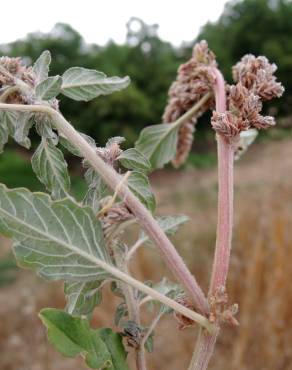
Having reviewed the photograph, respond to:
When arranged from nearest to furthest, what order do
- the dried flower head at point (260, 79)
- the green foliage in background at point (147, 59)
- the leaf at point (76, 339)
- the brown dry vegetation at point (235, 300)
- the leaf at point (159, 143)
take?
the leaf at point (76, 339)
the dried flower head at point (260, 79)
the leaf at point (159, 143)
the brown dry vegetation at point (235, 300)
the green foliage in background at point (147, 59)

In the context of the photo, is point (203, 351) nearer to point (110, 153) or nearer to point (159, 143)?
point (110, 153)

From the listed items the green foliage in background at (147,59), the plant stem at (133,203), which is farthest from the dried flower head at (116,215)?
the green foliage in background at (147,59)

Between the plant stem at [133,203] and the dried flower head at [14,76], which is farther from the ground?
the dried flower head at [14,76]

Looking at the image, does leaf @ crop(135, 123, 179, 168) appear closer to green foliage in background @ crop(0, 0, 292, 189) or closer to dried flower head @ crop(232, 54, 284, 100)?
dried flower head @ crop(232, 54, 284, 100)

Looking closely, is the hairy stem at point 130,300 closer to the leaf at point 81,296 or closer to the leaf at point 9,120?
the leaf at point 81,296

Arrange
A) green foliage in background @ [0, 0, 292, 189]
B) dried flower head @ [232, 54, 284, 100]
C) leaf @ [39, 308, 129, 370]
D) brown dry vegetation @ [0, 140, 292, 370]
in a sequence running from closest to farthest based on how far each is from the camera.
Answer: leaf @ [39, 308, 129, 370] → dried flower head @ [232, 54, 284, 100] → brown dry vegetation @ [0, 140, 292, 370] → green foliage in background @ [0, 0, 292, 189]

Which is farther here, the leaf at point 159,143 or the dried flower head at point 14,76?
the leaf at point 159,143

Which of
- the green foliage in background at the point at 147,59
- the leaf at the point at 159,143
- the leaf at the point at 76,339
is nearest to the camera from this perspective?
the leaf at the point at 76,339

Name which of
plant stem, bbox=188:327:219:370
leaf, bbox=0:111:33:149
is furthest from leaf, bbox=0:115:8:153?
plant stem, bbox=188:327:219:370
